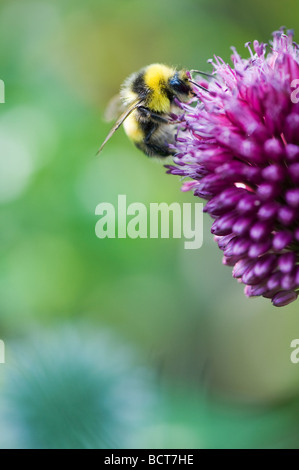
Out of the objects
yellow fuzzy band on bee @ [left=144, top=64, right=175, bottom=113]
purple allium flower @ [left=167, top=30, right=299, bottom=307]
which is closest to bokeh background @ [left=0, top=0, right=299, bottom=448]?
purple allium flower @ [left=167, top=30, right=299, bottom=307]

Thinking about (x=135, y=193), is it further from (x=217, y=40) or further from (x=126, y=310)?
(x=217, y=40)

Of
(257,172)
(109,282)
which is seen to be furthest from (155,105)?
(109,282)

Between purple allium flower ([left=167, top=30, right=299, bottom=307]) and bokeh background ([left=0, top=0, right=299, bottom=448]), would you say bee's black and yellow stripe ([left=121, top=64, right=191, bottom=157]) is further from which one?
bokeh background ([left=0, top=0, right=299, bottom=448])

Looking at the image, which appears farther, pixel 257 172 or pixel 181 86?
pixel 181 86

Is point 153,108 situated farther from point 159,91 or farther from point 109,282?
point 109,282
